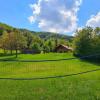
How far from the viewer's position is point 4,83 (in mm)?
11352

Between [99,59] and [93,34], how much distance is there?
8018 mm

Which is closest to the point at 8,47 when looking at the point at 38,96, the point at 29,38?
the point at 29,38

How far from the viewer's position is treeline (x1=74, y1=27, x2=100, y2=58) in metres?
44.4

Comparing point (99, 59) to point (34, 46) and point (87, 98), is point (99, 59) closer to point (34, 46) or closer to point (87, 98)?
point (87, 98)

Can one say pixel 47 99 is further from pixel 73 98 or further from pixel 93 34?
pixel 93 34

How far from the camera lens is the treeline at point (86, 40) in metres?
44.4

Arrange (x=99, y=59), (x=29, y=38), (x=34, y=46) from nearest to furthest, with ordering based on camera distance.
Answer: (x=99, y=59) < (x=34, y=46) < (x=29, y=38)

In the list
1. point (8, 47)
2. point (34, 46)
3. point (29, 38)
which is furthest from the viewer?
point (29, 38)

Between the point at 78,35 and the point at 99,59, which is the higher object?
the point at 78,35

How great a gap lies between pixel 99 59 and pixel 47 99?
3160 cm

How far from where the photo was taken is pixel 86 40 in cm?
4512

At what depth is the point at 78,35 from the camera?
148 feet

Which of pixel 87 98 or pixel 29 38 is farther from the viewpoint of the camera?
pixel 29 38

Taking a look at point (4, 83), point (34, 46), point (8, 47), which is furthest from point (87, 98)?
point (34, 46)
